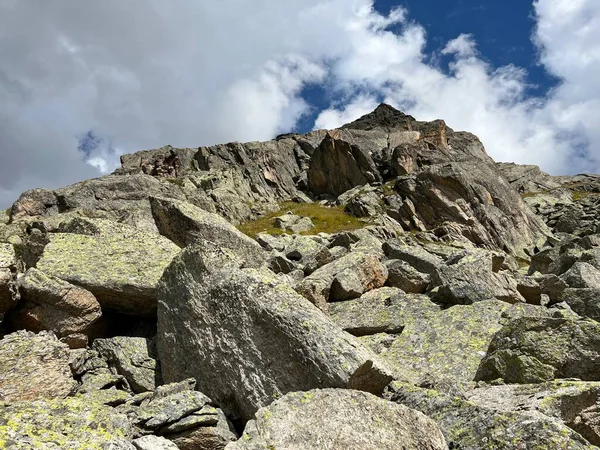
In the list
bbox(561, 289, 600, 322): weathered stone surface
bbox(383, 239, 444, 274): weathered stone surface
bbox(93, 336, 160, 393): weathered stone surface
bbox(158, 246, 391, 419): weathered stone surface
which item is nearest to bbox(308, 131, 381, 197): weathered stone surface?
bbox(383, 239, 444, 274): weathered stone surface

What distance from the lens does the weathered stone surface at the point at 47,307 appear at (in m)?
14.2

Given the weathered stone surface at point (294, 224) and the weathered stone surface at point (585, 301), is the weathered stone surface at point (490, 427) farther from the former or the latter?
the weathered stone surface at point (294, 224)

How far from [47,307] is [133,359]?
308cm

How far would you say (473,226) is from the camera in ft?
281

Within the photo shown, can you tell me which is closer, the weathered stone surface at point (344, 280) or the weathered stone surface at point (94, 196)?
the weathered stone surface at point (344, 280)

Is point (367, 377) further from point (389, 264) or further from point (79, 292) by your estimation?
point (389, 264)

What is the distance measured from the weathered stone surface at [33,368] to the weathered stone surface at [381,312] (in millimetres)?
9928

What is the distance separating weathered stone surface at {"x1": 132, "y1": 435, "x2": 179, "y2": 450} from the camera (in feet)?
28.5

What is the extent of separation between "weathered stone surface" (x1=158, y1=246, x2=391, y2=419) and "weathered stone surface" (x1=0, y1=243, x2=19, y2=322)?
4142mm

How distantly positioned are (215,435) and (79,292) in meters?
7.07

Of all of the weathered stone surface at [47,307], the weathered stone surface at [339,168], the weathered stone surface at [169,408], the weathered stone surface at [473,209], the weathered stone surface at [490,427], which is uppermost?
the weathered stone surface at [339,168]

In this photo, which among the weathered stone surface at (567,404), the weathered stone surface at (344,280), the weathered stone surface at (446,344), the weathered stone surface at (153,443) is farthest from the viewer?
the weathered stone surface at (344,280)

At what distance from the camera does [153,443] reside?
29.3ft

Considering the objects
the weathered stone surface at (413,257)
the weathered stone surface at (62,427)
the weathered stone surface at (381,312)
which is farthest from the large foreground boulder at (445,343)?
the weathered stone surface at (62,427)
